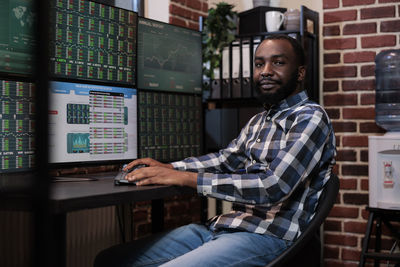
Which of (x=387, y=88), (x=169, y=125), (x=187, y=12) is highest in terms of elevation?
(x=187, y=12)

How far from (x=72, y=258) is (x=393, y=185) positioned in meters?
1.59

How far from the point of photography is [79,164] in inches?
66.9

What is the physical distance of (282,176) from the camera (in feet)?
4.50

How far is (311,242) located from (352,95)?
1526 millimetres

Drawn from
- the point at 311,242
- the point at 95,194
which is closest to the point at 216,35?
the point at 311,242

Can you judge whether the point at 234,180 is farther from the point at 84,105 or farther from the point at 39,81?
the point at 39,81

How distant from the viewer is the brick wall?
105 inches

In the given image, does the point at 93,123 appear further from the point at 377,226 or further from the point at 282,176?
the point at 377,226

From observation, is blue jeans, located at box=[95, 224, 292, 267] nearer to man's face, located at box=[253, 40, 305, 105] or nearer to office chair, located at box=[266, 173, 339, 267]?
office chair, located at box=[266, 173, 339, 267]

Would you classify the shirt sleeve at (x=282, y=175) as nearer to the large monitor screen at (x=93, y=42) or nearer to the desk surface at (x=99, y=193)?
the desk surface at (x=99, y=193)

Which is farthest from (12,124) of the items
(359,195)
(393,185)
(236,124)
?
(359,195)

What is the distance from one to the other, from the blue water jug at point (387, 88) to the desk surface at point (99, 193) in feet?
5.13

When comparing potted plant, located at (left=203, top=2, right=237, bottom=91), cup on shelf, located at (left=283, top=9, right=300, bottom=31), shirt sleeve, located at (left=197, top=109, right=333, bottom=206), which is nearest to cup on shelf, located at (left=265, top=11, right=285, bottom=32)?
cup on shelf, located at (left=283, top=9, right=300, bottom=31)

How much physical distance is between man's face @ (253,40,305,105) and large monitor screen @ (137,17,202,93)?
522mm
